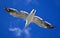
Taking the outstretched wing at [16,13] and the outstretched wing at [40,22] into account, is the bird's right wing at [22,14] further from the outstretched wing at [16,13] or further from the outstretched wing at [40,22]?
the outstretched wing at [40,22]

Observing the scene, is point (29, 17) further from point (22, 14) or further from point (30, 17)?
point (22, 14)

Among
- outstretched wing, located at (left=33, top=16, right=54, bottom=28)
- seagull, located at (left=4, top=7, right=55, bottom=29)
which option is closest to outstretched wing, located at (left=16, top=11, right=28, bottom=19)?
seagull, located at (left=4, top=7, right=55, bottom=29)

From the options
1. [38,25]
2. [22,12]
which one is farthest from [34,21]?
[22,12]

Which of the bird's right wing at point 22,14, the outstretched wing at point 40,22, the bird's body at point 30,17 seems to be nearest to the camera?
the bird's body at point 30,17

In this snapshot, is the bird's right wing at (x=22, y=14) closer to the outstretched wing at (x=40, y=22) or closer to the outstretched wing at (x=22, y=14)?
the outstretched wing at (x=22, y=14)

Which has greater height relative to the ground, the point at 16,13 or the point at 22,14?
the point at 22,14

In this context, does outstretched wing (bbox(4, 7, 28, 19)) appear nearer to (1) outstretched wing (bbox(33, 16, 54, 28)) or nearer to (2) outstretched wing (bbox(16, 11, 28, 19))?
(2) outstretched wing (bbox(16, 11, 28, 19))

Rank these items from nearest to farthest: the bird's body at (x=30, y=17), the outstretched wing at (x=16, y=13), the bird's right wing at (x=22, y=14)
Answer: the outstretched wing at (x=16, y=13), the bird's body at (x=30, y=17), the bird's right wing at (x=22, y=14)

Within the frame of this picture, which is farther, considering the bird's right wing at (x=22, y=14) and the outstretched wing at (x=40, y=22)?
the outstretched wing at (x=40, y=22)

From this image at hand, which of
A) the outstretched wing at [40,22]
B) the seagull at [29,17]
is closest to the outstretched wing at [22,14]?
the seagull at [29,17]

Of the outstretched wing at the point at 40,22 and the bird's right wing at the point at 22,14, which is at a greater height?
the bird's right wing at the point at 22,14

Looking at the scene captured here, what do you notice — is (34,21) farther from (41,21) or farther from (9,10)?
(9,10)

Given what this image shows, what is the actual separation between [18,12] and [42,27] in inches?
130

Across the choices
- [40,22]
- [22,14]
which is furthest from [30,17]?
[40,22]
